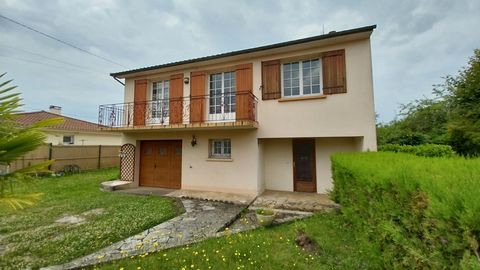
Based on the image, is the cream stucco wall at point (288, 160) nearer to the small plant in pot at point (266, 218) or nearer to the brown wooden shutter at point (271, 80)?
the brown wooden shutter at point (271, 80)

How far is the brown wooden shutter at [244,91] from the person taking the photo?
8.88 meters

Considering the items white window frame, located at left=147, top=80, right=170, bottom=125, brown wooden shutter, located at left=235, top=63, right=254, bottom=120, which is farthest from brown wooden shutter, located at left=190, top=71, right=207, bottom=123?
brown wooden shutter, located at left=235, top=63, right=254, bottom=120

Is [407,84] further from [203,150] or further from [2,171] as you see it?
[2,171]

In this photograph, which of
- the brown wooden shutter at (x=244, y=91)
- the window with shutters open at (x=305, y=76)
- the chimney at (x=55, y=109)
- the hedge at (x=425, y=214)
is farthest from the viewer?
the chimney at (x=55, y=109)

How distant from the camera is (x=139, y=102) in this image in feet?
36.2

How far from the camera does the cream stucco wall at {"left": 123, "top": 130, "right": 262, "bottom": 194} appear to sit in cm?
934

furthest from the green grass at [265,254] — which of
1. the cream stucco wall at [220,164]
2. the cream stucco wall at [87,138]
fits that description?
the cream stucco wall at [87,138]

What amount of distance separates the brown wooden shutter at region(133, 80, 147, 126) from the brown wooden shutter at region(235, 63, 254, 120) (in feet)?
16.5

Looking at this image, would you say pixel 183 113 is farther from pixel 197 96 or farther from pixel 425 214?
pixel 425 214

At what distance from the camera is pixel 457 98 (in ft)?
40.6

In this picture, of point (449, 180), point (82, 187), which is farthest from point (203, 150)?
point (449, 180)

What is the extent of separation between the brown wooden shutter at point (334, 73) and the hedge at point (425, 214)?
205 inches

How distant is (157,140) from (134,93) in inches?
113

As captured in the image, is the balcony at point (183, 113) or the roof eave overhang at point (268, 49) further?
the balcony at point (183, 113)
